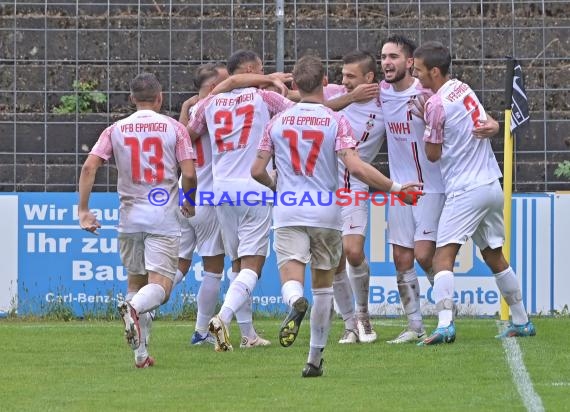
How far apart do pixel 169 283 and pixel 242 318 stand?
1457mm

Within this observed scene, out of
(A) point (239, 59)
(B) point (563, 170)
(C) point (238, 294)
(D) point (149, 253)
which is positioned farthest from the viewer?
(B) point (563, 170)

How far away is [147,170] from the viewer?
936 centimetres

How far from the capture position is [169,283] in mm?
9336

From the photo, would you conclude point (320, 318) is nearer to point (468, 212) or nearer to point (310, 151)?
point (310, 151)

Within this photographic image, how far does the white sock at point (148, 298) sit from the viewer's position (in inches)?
353

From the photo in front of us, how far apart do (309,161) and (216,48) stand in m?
7.64

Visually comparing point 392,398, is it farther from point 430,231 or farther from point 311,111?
point 430,231

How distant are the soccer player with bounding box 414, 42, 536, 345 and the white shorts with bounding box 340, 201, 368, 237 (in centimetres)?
71

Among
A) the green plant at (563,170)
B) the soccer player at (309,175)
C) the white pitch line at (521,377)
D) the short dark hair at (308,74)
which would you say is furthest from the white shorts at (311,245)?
the green plant at (563,170)

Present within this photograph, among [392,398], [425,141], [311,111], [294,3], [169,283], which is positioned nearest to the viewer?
[392,398]

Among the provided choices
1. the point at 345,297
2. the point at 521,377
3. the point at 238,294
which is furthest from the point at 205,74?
the point at 521,377

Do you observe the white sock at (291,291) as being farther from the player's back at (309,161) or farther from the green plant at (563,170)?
the green plant at (563,170)

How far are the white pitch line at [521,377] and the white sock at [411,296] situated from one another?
0.73 m

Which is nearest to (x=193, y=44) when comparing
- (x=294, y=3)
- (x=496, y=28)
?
(x=294, y=3)
